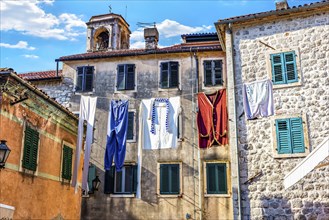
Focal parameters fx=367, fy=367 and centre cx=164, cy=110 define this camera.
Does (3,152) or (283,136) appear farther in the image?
(283,136)

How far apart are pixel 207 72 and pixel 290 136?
8057 millimetres

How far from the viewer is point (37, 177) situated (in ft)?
38.0

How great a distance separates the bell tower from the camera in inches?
1061

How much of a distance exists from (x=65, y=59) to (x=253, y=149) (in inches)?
519

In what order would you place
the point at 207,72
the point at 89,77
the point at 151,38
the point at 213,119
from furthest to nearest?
1. the point at 151,38
2. the point at 89,77
3. the point at 207,72
4. the point at 213,119

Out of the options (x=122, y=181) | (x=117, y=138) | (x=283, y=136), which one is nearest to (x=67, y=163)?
(x=117, y=138)

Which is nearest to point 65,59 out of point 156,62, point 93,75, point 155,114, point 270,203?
point 93,75

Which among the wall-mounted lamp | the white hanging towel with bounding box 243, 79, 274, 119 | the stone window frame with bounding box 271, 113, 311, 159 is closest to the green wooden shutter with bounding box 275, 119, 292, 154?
the stone window frame with bounding box 271, 113, 311, 159

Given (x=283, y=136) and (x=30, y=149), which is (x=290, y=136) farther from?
(x=30, y=149)

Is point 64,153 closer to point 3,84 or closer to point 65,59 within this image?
point 3,84

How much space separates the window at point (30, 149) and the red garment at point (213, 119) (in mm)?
5960

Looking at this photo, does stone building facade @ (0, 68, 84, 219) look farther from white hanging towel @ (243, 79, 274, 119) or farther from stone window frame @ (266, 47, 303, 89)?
stone window frame @ (266, 47, 303, 89)

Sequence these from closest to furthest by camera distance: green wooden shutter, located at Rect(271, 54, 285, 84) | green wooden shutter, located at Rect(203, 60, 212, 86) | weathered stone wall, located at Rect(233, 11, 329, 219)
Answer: weathered stone wall, located at Rect(233, 11, 329, 219)
green wooden shutter, located at Rect(271, 54, 285, 84)
green wooden shutter, located at Rect(203, 60, 212, 86)

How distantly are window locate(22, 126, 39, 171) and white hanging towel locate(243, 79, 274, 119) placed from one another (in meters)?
7.20
